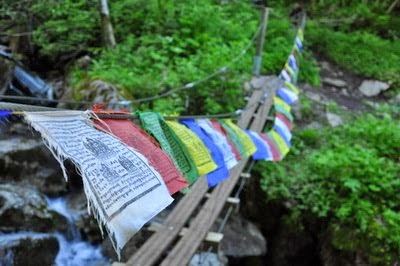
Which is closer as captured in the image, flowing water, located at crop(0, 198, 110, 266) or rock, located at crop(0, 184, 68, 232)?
flowing water, located at crop(0, 198, 110, 266)

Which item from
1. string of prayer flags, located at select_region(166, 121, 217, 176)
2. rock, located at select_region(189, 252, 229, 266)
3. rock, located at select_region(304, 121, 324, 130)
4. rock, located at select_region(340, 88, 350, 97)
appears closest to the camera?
string of prayer flags, located at select_region(166, 121, 217, 176)

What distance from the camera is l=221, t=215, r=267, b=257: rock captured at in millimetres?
5578

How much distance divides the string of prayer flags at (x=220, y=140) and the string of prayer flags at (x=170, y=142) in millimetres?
663

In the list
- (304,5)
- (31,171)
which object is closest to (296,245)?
(31,171)

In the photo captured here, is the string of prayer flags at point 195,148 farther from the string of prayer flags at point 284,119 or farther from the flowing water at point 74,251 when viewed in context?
the string of prayer flags at point 284,119

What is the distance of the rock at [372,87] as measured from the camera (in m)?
10.6

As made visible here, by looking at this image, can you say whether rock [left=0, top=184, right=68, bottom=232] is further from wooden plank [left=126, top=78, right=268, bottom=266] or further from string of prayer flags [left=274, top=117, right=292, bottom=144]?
string of prayer flags [left=274, top=117, right=292, bottom=144]

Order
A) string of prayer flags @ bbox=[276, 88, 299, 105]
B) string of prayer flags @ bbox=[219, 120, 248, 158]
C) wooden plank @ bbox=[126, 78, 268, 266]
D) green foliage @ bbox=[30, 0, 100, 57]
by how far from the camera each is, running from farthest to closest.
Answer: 1. green foliage @ bbox=[30, 0, 100, 57]
2. string of prayer flags @ bbox=[276, 88, 299, 105]
3. string of prayer flags @ bbox=[219, 120, 248, 158]
4. wooden plank @ bbox=[126, 78, 268, 266]

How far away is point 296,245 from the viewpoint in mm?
6355

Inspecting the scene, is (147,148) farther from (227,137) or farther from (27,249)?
(27,249)

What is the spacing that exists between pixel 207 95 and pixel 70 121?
17.6ft

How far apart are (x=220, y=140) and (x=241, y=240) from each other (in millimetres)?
2291

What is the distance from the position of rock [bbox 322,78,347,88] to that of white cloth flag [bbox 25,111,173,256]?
364 inches

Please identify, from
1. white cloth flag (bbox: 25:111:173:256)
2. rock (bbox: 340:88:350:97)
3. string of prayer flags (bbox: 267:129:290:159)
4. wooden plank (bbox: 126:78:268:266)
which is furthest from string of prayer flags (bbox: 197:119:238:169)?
rock (bbox: 340:88:350:97)
